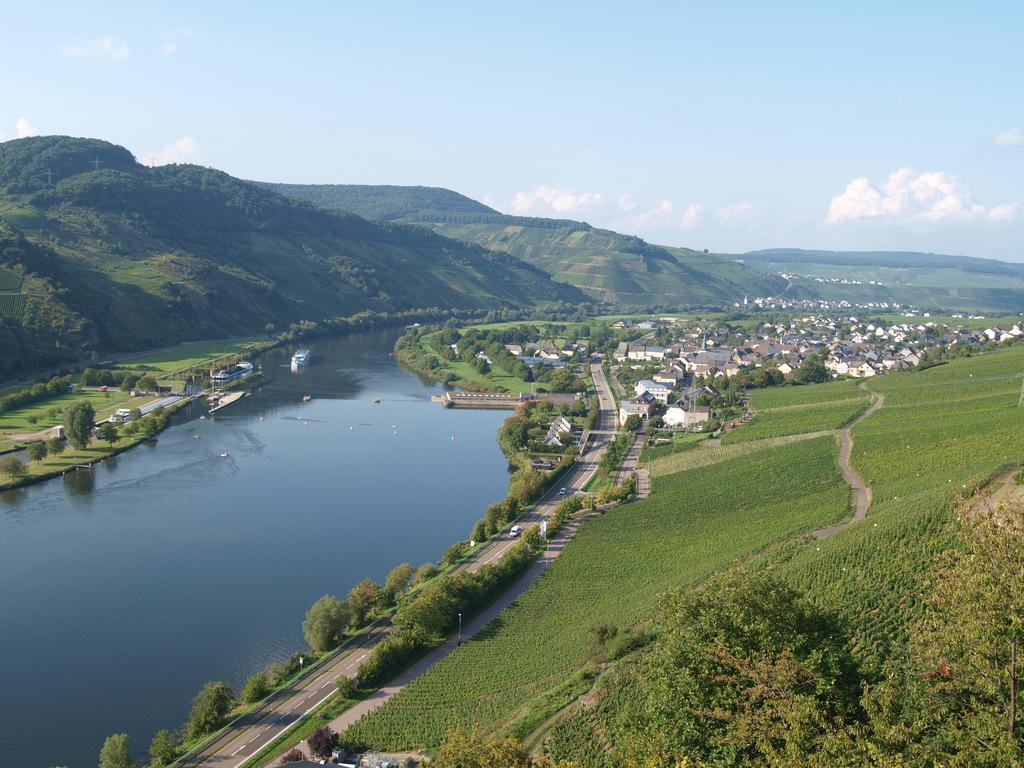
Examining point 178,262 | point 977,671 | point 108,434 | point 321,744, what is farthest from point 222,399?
point 977,671

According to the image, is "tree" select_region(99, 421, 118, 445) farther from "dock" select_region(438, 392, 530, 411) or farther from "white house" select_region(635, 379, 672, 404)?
"white house" select_region(635, 379, 672, 404)

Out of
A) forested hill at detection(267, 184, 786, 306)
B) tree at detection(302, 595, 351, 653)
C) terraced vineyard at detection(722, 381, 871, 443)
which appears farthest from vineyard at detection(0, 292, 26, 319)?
forested hill at detection(267, 184, 786, 306)

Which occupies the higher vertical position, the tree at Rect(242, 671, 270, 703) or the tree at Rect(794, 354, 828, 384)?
the tree at Rect(794, 354, 828, 384)

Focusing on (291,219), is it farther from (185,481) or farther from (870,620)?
(870,620)

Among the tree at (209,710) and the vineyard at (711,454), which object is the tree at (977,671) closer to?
the tree at (209,710)

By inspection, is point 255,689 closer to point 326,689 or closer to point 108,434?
point 326,689

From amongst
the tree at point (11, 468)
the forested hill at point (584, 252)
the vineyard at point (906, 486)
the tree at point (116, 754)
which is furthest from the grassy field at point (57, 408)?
the forested hill at point (584, 252)

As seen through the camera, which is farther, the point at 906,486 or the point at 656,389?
the point at 656,389
